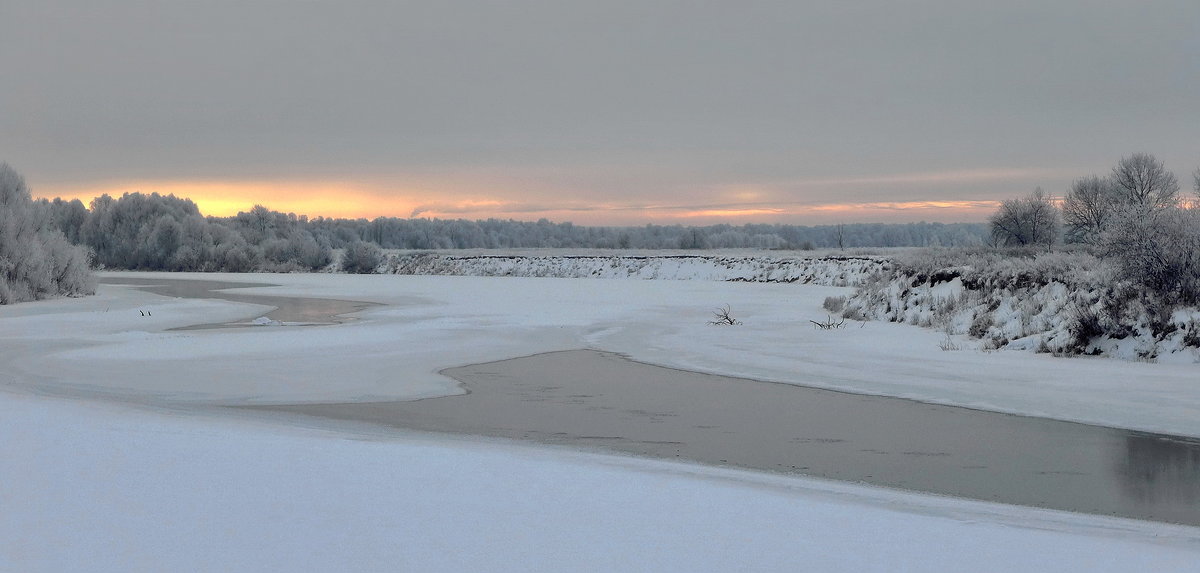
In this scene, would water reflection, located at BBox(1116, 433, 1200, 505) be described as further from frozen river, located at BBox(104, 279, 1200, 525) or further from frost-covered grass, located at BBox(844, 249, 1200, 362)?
frost-covered grass, located at BBox(844, 249, 1200, 362)

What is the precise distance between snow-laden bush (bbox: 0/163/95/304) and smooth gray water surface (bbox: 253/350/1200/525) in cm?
2916

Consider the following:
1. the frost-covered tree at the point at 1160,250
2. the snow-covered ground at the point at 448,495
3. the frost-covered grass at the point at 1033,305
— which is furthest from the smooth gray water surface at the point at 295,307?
the frost-covered tree at the point at 1160,250

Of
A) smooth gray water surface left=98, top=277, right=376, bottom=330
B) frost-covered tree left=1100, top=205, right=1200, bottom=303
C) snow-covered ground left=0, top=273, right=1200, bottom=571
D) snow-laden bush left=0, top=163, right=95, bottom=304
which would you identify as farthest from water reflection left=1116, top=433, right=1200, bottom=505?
snow-laden bush left=0, top=163, right=95, bottom=304

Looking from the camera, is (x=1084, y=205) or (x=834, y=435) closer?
(x=834, y=435)

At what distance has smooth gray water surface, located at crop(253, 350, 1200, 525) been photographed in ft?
24.7

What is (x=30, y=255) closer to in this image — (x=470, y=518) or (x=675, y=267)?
(x=675, y=267)

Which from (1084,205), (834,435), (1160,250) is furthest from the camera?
(1084,205)

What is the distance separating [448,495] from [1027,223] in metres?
41.9

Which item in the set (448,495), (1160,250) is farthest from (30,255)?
(1160,250)

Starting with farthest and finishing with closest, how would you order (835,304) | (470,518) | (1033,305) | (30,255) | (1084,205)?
(1084,205) → (30,255) → (835,304) → (1033,305) → (470,518)

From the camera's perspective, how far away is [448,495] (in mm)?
6398

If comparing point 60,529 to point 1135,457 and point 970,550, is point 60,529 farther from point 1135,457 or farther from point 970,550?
point 1135,457

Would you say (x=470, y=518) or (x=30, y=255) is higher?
(x=30, y=255)

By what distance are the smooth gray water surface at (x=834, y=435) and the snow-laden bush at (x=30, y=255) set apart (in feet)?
95.7
